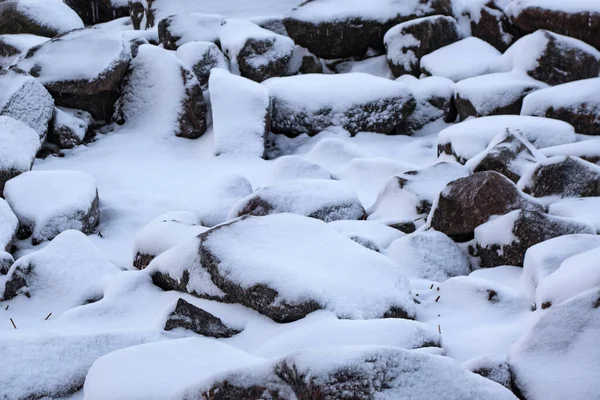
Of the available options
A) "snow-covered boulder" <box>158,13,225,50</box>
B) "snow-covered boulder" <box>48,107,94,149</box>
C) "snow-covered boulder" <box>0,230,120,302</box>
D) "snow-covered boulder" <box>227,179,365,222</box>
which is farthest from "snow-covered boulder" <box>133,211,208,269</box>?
"snow-covered boulder" <box>158,13,225,50</box>

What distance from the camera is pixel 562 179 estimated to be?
5016 millimetres

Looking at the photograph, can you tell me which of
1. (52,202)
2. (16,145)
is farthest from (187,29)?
(52,202)

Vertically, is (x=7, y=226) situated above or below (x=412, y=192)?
below

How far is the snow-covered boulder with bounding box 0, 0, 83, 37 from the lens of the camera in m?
8.91

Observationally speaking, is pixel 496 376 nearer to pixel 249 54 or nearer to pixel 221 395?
pixel 221 395

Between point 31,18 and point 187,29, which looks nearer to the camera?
point 187,29

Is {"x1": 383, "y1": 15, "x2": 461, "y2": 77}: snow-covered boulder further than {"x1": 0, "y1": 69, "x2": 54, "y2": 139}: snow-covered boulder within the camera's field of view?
Yes

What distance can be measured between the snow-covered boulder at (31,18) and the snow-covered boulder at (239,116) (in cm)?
277

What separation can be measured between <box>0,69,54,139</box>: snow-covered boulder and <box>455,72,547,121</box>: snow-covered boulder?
3.80 m

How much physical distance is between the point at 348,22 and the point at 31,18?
11.8ft

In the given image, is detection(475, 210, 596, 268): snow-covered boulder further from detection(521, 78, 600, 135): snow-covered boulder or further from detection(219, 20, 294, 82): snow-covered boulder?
detection(219, 20, 294, 82): snow-covered boulder

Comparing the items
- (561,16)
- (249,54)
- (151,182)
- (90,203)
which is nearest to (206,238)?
(90,203)

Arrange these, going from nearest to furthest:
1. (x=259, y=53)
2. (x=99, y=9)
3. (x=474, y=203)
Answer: (x=474, y=203) < (x=259, y=53) < (x=99, y=9)

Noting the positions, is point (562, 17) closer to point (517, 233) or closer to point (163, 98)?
point (163, 98)
